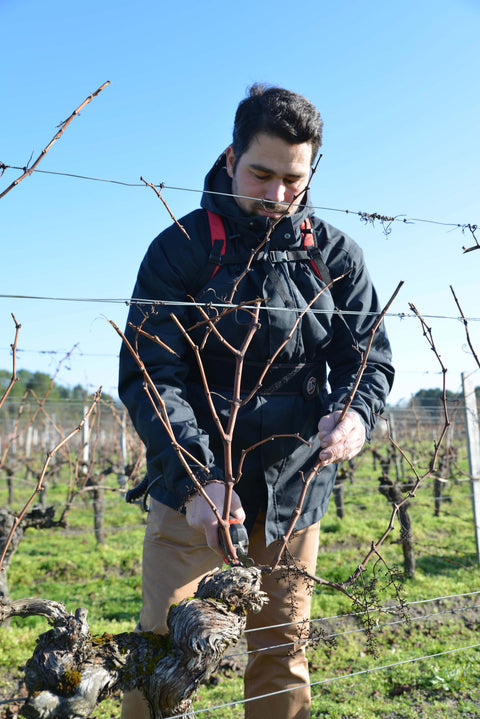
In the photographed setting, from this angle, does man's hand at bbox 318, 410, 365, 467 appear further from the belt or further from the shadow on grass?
the shadow on grass

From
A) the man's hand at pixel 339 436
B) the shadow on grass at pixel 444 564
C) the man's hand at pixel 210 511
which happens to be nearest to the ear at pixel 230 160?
the man's hand at pixel 339 436

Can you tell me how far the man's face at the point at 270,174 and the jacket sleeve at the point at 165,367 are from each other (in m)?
0.28

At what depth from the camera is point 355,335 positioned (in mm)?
2258

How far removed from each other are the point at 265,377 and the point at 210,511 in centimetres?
64

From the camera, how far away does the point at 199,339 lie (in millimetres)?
2045

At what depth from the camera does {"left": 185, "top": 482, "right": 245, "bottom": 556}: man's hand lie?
5.18ft

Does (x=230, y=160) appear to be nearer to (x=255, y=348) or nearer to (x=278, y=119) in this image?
(x=278, y=119)

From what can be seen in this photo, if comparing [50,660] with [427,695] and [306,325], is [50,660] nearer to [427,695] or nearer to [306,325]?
[306,325]

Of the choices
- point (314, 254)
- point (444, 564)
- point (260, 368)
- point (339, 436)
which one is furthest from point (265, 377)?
point (444, 564)

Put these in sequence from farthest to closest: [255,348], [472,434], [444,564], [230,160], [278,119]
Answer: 1. [444,564]
2. [472,434]
3. [230,160]
4. [255,348]
5. [278,119]

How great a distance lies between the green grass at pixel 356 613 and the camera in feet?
10.6

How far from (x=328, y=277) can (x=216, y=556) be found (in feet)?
3.68

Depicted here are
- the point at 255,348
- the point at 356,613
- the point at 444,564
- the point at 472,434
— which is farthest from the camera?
the point at 444,564

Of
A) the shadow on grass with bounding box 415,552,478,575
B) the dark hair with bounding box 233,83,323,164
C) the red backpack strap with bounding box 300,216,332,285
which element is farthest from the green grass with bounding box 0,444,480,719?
the dark hair with bounding box 233,83,323,164
